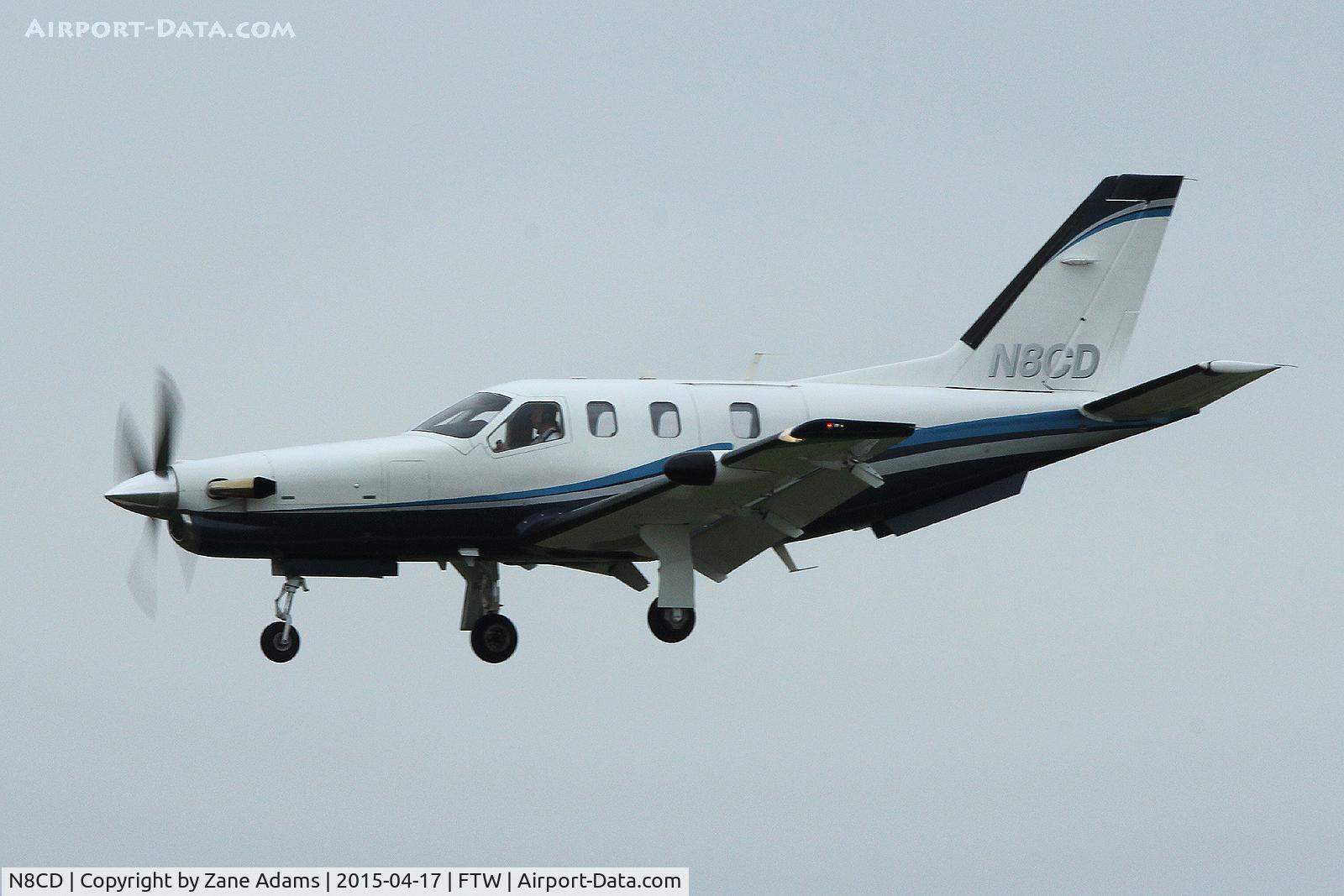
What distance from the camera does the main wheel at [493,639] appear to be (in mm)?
20891

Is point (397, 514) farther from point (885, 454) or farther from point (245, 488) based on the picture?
point (885, 454)

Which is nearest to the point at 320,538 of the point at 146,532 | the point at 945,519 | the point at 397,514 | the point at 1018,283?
the point at 397,514

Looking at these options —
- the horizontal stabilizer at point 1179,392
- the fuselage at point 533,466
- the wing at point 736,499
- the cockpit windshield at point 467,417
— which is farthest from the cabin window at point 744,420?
the horizontal stabilizer at point 1179,392

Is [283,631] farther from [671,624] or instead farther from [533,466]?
[671,624]

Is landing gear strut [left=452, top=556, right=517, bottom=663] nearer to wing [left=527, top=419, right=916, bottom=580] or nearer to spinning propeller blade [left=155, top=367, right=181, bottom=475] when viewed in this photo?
wing [left=527, top=419, right=916, bottom=580]

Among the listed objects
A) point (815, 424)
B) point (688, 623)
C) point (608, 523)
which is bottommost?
point (688, 623)

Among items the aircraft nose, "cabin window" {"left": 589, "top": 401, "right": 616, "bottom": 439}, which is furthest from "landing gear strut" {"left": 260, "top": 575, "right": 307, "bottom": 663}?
"cabin window" {"left": 589, "top": 401, "right": 616, "bottom": 439}

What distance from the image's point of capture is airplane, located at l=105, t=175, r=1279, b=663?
19.1m

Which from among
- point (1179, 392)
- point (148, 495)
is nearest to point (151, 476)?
point (148, 495)

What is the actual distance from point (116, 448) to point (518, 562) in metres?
4.64

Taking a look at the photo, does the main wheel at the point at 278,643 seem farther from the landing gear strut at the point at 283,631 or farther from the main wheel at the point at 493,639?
the main wheel at the point at 493,639

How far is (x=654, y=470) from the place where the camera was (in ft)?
66.3

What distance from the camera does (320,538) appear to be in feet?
63.9

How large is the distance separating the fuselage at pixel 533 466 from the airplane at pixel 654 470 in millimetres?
21
